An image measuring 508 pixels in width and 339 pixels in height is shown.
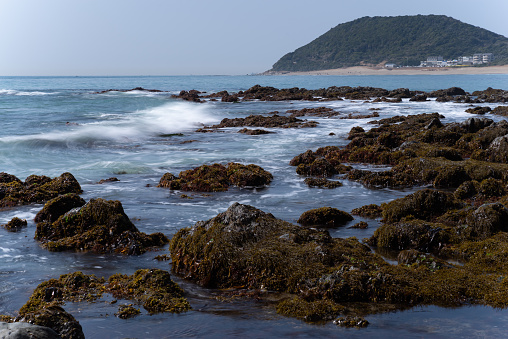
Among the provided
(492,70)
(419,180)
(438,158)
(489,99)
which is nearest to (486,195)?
(419,180)

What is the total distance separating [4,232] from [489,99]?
4686cm

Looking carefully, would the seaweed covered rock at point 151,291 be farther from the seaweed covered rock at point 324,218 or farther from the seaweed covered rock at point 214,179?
the seaweed covered rock at point 214,179

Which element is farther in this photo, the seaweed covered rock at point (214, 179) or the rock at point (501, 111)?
the rock at point (501, 111)

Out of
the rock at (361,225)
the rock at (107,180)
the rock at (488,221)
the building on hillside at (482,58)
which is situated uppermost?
the building on hillside at (482,58)

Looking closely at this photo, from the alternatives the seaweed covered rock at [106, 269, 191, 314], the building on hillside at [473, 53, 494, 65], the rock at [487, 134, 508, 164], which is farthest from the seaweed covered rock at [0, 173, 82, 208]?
the building on hillside at [473, 53, 494, 65]

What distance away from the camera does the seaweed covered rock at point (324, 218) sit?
9.99 metres

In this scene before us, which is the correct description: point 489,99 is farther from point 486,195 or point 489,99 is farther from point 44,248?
point 44,248

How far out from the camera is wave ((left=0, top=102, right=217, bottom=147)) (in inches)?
1012

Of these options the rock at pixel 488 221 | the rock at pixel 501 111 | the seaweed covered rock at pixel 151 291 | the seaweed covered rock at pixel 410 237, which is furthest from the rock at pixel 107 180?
the rock at pixel 501 111

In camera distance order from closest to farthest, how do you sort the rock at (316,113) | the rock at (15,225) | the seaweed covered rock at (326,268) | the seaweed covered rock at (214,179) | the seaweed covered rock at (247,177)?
the seaweed covered rock at (326,268)
the rock at (15,225)
the seaweed covered rock at (214,179)
the seaweed covered rock at (247,177)
the rock at (316,113)

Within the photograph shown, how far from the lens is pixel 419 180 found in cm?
1425

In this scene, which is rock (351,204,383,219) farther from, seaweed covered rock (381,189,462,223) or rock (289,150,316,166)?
rock (289,150,316,166)

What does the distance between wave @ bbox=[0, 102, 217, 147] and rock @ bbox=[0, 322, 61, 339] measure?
73.2 ft

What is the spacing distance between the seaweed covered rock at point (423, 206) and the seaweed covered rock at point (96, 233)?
490cm
